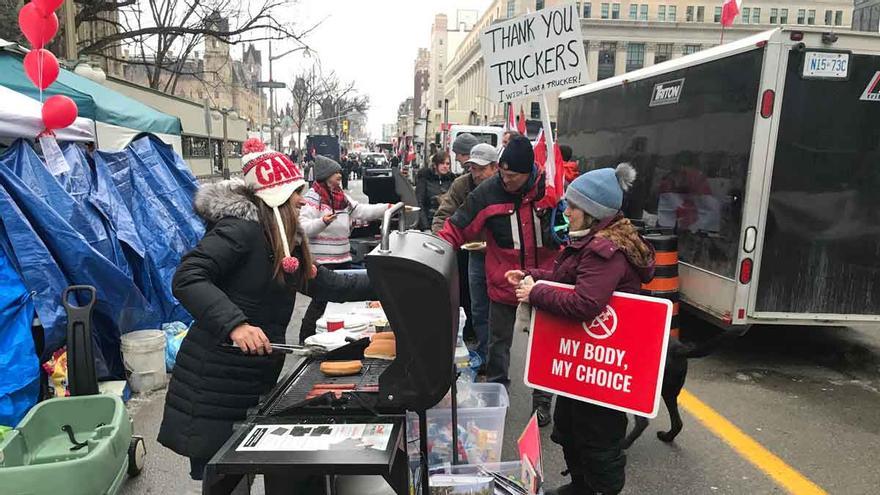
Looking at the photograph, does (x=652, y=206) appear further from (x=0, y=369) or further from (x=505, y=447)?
(x=0, y=369)

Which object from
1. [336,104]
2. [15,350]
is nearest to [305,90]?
[336,104]

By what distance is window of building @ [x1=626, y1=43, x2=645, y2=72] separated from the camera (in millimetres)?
72750

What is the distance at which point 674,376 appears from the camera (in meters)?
3.59

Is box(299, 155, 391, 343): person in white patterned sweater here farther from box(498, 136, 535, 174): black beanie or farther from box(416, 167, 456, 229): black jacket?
box(416, 167, 456, 229): black jacket

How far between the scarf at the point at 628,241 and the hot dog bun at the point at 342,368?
1287mm

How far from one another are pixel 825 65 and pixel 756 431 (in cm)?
289

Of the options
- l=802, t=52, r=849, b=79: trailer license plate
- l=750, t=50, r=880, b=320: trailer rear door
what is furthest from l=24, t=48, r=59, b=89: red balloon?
l=802, t=52, r=849, b=79: trailer license plate

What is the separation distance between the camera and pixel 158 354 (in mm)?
4926

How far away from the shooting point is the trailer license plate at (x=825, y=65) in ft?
15.4

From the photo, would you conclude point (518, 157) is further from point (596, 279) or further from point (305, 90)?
point (305, 90)

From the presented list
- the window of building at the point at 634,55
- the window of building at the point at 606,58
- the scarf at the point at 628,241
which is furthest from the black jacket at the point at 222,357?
the window of building at the point at 634,55

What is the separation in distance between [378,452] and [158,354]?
12.9 feet

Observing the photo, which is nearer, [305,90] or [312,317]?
[312,317]

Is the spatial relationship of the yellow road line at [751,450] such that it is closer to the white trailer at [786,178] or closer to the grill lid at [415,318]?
the white trailer at [786,178]
